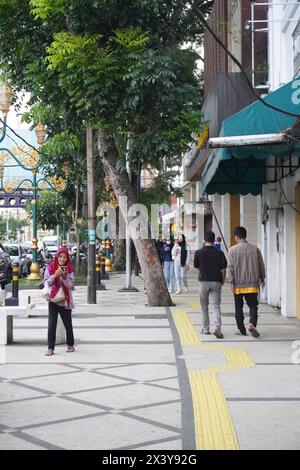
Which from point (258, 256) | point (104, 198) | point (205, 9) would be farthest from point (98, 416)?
point (104, 198)

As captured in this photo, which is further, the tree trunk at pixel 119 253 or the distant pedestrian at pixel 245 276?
the tree trunk at pixel 119 253

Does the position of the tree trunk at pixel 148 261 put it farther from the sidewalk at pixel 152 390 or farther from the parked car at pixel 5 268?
the parked car at pixel 5 268

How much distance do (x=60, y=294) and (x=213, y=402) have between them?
4.15m

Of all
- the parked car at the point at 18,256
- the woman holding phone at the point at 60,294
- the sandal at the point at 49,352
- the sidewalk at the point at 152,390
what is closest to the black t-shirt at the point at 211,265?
the sidewalk at the point at 152,390

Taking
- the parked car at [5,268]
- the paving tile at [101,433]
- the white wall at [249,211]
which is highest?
the white wall at [249,211]

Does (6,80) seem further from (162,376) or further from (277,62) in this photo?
(162,376)

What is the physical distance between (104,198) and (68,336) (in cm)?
2646

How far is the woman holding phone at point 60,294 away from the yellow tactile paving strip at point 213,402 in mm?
1889

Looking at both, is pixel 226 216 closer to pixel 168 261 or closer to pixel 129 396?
pixel 168 261

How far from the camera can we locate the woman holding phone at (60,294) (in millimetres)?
11320

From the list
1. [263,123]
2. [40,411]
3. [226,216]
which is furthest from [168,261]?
[40,411]

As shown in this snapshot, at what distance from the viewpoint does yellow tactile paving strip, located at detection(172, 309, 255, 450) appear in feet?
20.5

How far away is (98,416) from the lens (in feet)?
23.7
